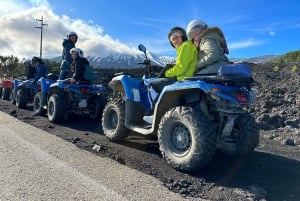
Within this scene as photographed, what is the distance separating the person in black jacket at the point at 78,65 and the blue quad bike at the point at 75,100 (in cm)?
16

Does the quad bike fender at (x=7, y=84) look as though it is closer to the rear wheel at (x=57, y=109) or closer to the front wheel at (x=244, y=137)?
A: the rear wheel at (x=57, y=109)

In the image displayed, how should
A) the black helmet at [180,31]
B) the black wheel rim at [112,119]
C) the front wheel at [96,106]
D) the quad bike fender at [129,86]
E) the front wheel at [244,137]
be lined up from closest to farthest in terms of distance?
the front wheel at [244,137] → the black helmet at [180,31] → the quad bike fender at [129,86] → the black wheel rim at [112,119] → the front wheel at [96,106]

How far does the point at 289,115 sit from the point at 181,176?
7.31 metres

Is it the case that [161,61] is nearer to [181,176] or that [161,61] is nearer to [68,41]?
[181,176]

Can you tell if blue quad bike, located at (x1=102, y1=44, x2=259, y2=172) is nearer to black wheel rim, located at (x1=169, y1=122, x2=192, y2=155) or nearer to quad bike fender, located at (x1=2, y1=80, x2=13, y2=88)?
black wheel rim, located at (x1=169, y1=122, x2=192, y2=155)

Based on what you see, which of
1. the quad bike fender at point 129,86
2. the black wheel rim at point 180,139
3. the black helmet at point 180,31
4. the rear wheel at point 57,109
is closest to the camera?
the black wheel rim at point 180,139

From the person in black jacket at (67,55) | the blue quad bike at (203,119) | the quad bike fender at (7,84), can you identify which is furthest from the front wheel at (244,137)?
the quad bike fender at (7,84)

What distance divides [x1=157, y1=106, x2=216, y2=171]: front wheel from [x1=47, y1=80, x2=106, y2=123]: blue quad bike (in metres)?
4.88

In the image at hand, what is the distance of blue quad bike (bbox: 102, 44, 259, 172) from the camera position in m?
5.20

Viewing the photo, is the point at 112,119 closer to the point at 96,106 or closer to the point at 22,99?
the point at 96,106

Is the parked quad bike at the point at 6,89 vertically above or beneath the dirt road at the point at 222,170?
above

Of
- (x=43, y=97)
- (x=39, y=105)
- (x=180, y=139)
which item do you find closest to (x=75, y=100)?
(x=43, y=97)

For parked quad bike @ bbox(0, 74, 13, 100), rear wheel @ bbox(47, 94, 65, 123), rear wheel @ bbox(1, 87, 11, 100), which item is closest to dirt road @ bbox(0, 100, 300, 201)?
rear wheel @ bbox(47, 94, 65, 123)

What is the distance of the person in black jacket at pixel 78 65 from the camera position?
33.1ft
